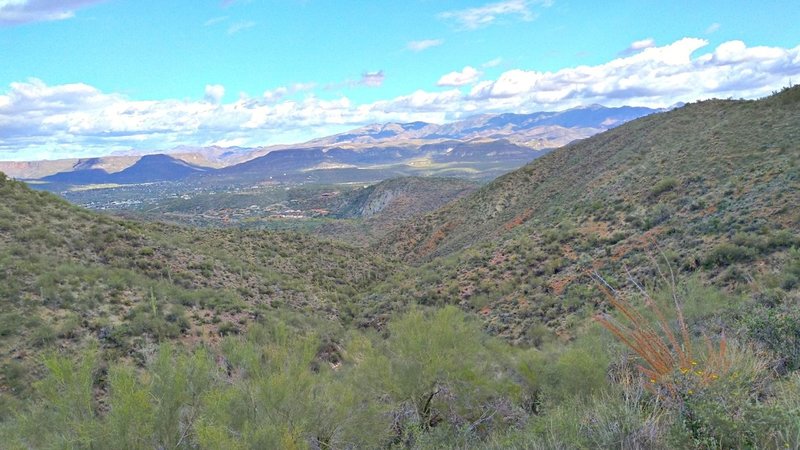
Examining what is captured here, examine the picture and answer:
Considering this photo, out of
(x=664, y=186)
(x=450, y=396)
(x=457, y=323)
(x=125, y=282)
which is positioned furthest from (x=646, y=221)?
(x=125, y=282)

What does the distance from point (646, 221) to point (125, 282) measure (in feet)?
81.6

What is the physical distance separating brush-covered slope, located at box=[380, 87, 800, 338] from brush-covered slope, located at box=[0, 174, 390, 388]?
26.1 ft

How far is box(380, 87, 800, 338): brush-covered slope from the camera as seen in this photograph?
1728 centimetres

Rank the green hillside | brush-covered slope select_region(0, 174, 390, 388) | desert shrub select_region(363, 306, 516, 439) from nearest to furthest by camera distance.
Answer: the green hillside
desert shrub select_region(363, 306, 516, 439)
brush-covered slope select_region(0, 174, 390, 388)

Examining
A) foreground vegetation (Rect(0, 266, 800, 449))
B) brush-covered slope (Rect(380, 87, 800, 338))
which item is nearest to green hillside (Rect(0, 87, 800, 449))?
foreground vegetation (Rect(0, 266, 800, 449))

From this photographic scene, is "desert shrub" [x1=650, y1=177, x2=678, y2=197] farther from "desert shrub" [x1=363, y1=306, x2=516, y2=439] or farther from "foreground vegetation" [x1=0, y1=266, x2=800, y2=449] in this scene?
"desert shrub" [x1=363, y1=306, x2=516, y2=439]

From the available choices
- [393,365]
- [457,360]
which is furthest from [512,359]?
[393,365]

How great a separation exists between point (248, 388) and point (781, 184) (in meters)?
22.4

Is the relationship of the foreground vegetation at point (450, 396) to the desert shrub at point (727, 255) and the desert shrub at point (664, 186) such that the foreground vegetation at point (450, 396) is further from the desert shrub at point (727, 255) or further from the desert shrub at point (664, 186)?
the desert shrub at point (664, 186)

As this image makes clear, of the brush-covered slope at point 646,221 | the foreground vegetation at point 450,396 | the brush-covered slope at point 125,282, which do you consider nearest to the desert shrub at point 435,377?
the foreground vegetation at point 450,396

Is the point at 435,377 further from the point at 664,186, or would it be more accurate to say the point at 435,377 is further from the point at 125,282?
the point at 664,186

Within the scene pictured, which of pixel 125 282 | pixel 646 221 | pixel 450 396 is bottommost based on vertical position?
pixel 450 396

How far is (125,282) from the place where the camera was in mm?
19484

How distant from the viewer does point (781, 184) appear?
763 inches
